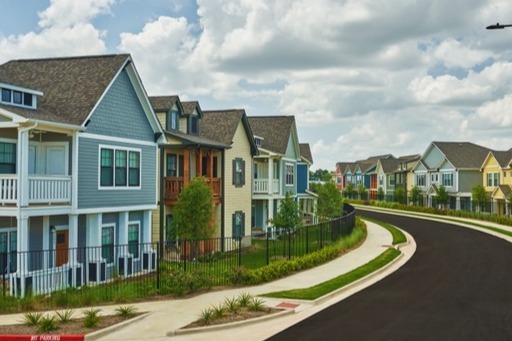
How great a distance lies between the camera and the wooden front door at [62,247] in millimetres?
22175

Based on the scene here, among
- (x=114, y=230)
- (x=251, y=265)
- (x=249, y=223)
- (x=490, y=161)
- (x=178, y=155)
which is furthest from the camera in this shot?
(x=490, y=161)

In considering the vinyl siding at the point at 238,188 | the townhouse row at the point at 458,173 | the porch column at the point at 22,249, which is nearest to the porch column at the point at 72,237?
the porch column at the point at 22,249

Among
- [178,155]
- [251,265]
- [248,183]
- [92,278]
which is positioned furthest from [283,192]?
[92,278]

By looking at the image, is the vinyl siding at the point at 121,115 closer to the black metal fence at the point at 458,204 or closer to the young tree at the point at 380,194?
the black metal fence at the point at 458,204

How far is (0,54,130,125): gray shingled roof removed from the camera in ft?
72.8

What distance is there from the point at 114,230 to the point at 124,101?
18.9 ft

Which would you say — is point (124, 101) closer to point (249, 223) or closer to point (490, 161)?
point (249, 223)

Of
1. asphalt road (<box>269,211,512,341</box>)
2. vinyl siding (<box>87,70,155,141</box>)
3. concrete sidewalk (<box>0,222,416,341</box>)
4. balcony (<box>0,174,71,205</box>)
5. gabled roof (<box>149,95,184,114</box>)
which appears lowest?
asphalt road (<box>269,211,512,341</box>)

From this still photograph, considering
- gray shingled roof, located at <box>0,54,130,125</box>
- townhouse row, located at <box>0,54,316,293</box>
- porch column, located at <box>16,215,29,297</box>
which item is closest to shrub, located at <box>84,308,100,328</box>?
townhouse row, located at <box>0,54,316,293</box>

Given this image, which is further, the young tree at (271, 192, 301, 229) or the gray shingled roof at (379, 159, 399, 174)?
the gray shingled roof at (379, 159, 399, 174)

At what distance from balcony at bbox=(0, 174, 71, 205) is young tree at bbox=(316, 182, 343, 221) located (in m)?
27.0

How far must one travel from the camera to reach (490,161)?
6706 cm

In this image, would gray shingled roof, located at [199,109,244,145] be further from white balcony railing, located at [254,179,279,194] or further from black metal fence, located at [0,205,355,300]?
black metal fence, located at [0,205,355,300]

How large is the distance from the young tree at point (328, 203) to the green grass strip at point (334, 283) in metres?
17.0
